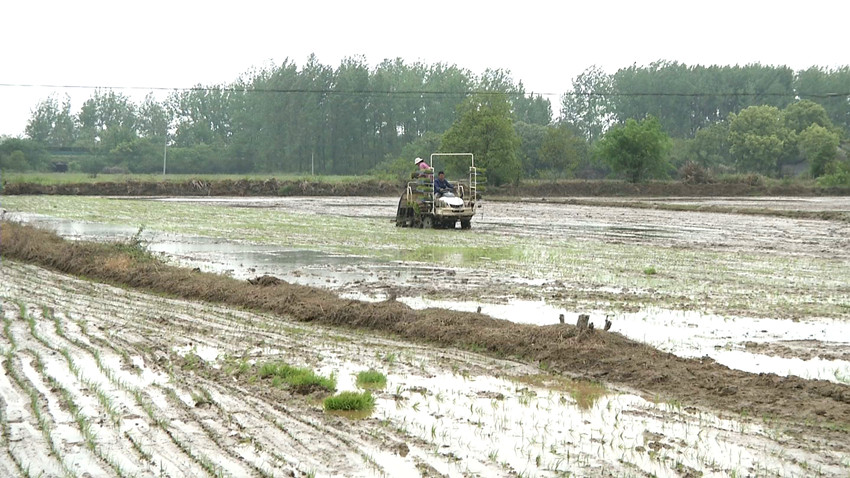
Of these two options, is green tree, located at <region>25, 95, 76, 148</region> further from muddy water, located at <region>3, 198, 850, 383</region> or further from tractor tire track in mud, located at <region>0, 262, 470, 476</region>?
tractor tire track in mud, located at <region>0, 262, 470, 476</region>

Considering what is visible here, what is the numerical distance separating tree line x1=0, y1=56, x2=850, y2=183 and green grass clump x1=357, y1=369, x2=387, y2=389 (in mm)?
65510

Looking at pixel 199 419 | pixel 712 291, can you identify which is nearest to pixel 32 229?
pixel 712 291

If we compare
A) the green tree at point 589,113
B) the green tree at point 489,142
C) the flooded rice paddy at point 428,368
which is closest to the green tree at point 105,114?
the green tree at point 589,113

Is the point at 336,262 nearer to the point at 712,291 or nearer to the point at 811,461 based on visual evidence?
the point at 712,291

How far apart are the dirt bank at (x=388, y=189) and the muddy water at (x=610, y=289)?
101 ft

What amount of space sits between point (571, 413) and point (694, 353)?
297cm

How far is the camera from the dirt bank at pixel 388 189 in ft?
231

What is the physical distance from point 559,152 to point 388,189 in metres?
27.9

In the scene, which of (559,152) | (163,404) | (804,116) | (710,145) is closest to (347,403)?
(163,404)

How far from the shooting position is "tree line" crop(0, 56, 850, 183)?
83.6m

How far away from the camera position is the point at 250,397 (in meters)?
8.45

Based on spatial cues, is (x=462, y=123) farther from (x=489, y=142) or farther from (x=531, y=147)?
(x=531, y=147)

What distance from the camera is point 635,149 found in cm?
7869

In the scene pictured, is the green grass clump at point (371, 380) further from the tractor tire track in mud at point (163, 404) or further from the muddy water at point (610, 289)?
the muddy water at point (610, 289)
